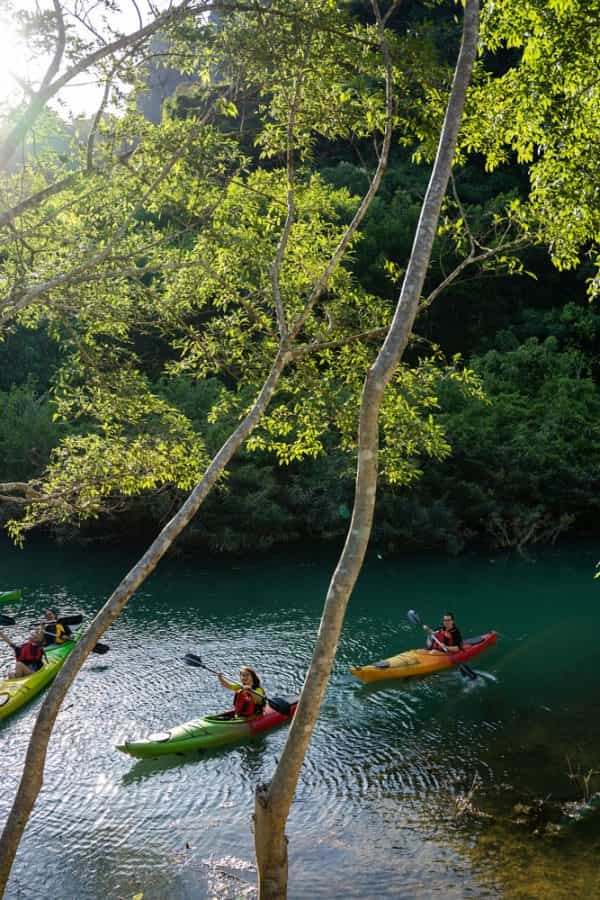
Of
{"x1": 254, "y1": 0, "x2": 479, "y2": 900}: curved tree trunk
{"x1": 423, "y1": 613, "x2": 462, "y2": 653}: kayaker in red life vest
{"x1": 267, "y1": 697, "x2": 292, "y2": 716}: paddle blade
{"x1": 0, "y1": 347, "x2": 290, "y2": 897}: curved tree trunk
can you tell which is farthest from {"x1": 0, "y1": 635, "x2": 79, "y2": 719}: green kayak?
{"x1": 254, "y1": 0, "x2": 479, "y2": 900}: curved tree trunk

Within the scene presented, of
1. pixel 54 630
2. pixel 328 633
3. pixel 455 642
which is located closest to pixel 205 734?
pixel 455 642

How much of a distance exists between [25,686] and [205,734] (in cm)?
392

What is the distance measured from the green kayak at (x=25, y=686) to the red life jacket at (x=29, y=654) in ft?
0.69

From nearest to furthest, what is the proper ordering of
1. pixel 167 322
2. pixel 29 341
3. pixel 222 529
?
pixel 167 322
pixel 222 529
pixel 29 341

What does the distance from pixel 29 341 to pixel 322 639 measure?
106 ft

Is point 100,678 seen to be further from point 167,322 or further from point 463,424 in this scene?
point 463,424

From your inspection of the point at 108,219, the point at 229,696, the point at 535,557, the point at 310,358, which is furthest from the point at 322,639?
the point at 535,557

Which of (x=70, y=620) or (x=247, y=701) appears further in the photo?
(x=70, y=620)

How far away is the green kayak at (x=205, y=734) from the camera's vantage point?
1079 centimetres

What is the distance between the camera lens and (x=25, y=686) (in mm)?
13273

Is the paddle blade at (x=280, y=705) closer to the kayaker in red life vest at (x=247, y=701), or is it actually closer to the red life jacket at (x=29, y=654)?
the kayaker in red life vest at (x=247, y=701)

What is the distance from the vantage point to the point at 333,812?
31.2 ft

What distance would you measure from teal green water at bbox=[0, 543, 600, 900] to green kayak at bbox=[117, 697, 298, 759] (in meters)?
0.20

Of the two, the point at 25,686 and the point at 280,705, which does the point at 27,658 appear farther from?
the point at 280,705
